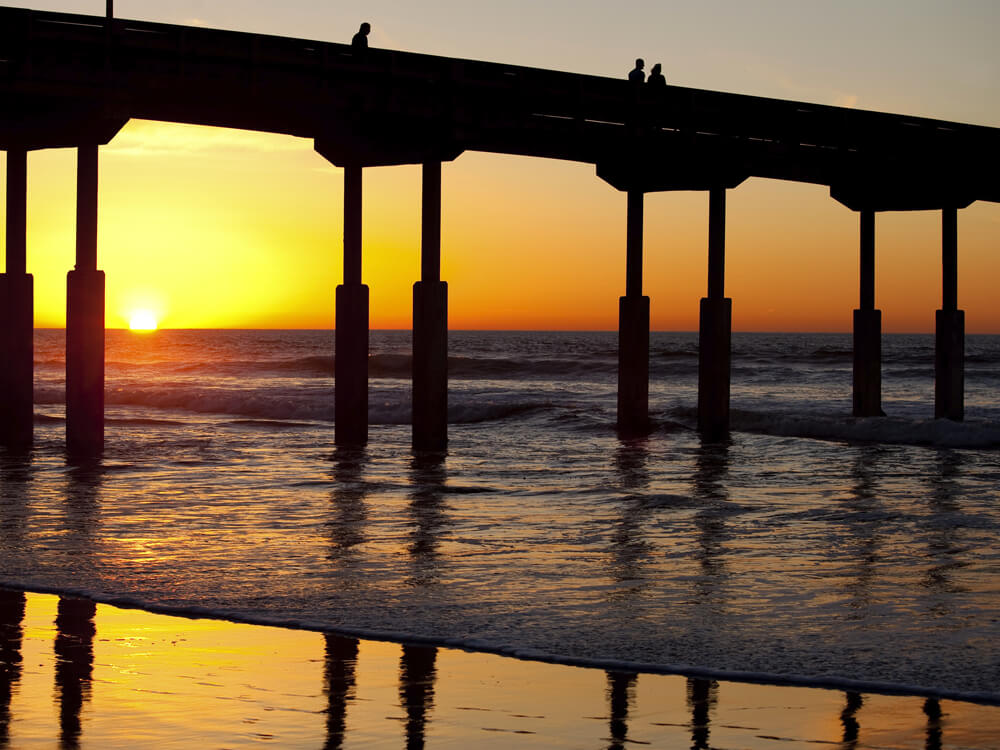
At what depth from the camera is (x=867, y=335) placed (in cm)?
2917

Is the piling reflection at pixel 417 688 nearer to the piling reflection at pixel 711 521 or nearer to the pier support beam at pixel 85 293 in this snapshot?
the piling reflection at pixel 711 521

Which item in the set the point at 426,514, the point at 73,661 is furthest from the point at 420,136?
the point at 73,661

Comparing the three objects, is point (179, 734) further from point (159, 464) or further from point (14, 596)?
point (159, 464)

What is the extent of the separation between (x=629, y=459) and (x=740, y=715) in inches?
607

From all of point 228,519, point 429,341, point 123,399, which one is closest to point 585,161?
point 429,341

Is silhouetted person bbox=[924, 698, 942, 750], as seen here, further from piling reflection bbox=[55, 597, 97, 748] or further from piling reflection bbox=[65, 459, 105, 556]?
piling reflection bbox=[65, 459, 105, 556]

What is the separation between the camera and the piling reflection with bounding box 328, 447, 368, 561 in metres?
11.7

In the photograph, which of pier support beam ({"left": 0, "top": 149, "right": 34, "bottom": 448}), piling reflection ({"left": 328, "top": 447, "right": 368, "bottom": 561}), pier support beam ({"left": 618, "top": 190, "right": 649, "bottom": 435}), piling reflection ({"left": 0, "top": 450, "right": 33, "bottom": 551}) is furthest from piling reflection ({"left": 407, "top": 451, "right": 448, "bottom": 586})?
pier support beam ({"left": 0, "top": 149, "right": 34, "bottom": 448})

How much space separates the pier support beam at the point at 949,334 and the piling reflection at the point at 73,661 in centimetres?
2322

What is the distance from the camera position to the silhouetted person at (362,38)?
20031 mm

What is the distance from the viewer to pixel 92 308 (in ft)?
64.9

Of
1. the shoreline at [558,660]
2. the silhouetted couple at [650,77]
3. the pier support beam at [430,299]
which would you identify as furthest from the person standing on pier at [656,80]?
the shoreline at [558,660]

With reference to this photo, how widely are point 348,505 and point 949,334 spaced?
18.4m

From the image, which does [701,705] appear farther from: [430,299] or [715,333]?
[715,333]
